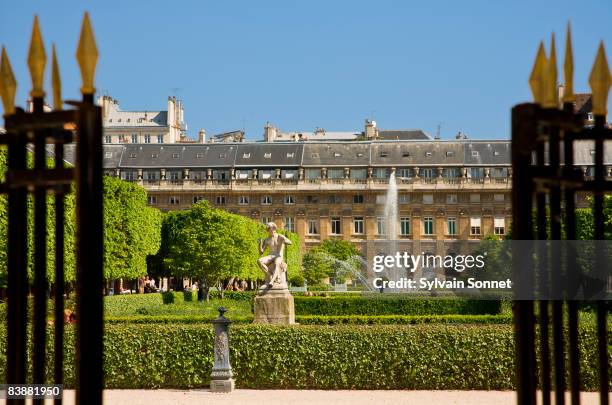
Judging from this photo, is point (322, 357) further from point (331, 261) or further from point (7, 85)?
point (331, 261)

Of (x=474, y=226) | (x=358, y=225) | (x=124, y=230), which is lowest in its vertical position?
(x=124, y=230)

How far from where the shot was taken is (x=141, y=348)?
40.2 feet

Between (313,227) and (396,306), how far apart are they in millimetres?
44467

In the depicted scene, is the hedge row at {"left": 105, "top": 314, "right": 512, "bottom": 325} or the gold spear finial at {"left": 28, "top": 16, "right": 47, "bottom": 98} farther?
the hedge row at {"left": 105, "top": 314, "right": 512, "bottom": 325}

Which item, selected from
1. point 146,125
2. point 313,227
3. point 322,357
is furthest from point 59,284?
point 146,125

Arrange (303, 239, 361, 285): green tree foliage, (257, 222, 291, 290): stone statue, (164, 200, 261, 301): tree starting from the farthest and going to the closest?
(303, 239, 361, 285): green tree foliage
(164, 200, 261, 301): tree
(257, 222, 291, 290): stone statue

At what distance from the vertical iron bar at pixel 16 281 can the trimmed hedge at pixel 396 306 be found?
21774 millimetres

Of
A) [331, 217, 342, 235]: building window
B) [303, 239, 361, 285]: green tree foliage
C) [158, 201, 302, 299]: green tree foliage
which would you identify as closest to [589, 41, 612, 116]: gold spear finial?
[158, 201, 302, 299]: green tree foliage

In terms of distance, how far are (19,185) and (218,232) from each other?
41476mm

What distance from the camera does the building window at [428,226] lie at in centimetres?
7000

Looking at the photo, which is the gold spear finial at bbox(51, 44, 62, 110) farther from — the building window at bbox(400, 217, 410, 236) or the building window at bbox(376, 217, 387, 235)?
the building window at bbox(400, 217, 410, 236)

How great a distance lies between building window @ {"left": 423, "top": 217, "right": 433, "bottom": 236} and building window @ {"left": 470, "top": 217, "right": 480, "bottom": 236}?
111 inches

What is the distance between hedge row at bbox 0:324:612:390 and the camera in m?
12.0

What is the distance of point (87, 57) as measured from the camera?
326cm
